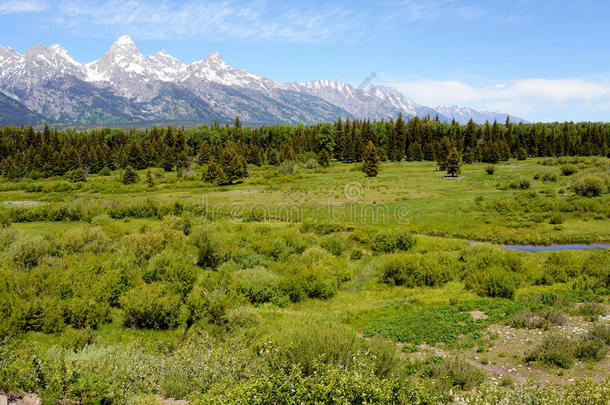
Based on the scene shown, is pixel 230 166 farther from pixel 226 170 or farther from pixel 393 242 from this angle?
pixel 393 242

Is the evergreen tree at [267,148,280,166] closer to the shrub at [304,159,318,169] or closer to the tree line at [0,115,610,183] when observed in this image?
the tree line at [0,115,610,183]

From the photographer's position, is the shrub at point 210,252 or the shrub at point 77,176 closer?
the shrub at point 210,252

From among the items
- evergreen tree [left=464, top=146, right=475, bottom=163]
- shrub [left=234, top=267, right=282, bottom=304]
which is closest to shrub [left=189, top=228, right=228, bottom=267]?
shrub [left=234, top=267, right=282, bottom=304]

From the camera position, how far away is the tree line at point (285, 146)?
8350 cm

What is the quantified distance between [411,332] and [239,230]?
1932 cm

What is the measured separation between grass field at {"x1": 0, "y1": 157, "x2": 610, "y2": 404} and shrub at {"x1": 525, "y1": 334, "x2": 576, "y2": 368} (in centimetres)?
9

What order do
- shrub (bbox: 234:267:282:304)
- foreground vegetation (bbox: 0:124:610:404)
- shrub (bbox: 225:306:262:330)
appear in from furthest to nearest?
shrub (bbox: 234:267:282:304), shrub (bbox: 225:306:262:330), foreground vegetation (bbox: 0:124:610:404)

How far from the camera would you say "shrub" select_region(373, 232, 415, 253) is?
27.0 m

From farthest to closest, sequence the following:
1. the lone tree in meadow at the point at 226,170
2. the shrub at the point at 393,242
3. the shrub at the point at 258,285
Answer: the lone tree in meadow at the point at 226,170 → the shrub at the point at 393,242 → the shrub at the point at 258,285

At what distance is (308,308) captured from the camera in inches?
728

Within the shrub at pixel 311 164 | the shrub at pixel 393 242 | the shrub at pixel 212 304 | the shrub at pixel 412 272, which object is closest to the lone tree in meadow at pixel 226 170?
the shrub at pixel 311 164

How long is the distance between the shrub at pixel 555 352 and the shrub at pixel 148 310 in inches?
564

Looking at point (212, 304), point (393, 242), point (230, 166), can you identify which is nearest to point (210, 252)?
point (212, 304)

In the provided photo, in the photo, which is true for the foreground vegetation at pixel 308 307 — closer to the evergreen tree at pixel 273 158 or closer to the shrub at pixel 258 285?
the shrub at pixel 258 285
